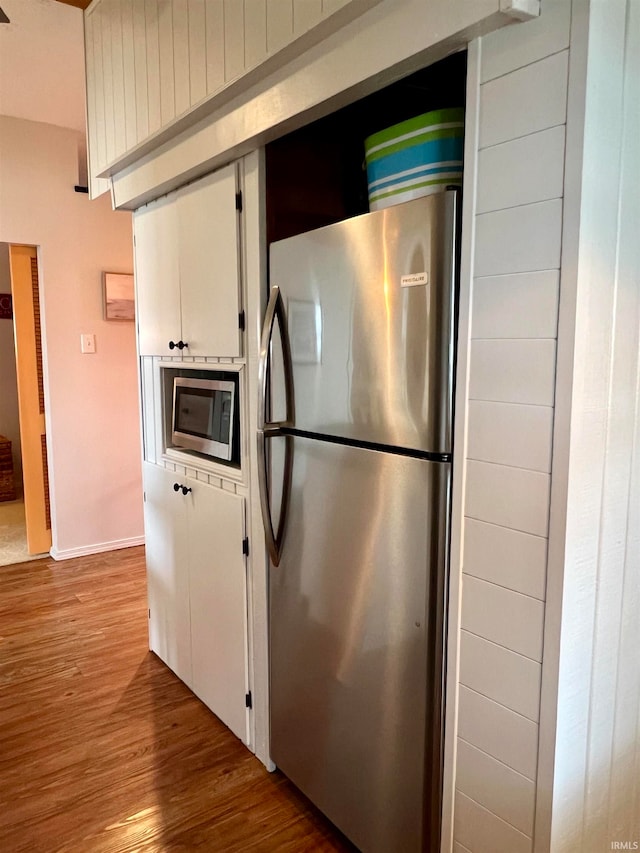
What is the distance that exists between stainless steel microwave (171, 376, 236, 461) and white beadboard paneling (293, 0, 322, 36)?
1037 millimetres

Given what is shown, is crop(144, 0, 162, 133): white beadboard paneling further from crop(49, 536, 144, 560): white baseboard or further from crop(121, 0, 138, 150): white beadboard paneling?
crop(49, 536, 144, 560): white baseboard

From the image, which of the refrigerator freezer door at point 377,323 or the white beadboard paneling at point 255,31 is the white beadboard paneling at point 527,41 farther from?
the white beadboard paneling at point 255,31

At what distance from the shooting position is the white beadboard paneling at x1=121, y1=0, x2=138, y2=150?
2.03 meters

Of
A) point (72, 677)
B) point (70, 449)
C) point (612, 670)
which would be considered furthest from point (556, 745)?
point (70, 449)

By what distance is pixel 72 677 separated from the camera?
258 centimetres

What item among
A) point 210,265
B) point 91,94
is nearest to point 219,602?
point 210,265

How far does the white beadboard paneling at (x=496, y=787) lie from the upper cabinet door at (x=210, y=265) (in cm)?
125

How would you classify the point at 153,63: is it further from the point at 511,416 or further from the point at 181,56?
the point at 511,416

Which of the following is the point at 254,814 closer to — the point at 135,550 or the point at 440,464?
the point at 440,464

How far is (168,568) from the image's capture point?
2.50 metres

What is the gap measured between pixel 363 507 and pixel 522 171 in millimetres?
791

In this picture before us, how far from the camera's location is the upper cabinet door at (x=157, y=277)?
7.32 ft

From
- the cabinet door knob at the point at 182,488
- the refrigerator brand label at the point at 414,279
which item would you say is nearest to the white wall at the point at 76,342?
the cabinet door knob at the point at 182,488

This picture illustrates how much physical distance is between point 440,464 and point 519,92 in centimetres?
68
